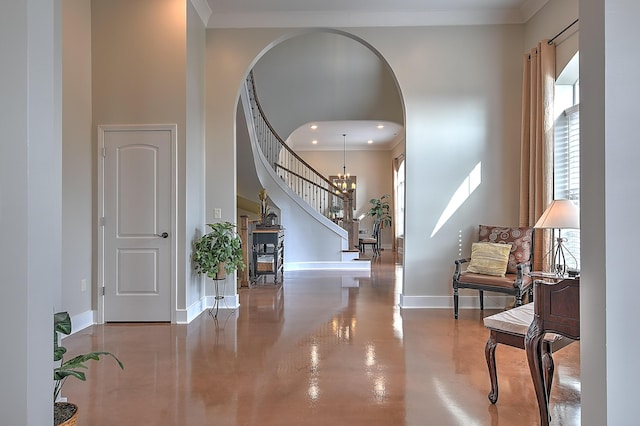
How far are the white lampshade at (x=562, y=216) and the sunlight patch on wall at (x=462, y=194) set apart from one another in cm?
173

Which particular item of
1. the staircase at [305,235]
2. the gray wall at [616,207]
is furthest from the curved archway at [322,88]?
the gray wall at [616,207]

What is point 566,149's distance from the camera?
456cm

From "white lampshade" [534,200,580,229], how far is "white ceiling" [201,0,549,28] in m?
2.84

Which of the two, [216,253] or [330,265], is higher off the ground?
[216,253]

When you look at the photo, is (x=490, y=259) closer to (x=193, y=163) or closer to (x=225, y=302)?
(x=225, y=302)

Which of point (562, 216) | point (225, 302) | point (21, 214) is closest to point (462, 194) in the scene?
point (562, 216)

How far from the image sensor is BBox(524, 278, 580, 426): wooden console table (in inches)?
80.0

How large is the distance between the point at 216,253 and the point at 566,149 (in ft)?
13.5

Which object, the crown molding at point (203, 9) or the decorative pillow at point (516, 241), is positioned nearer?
the decorative pillow at point (516, 241)

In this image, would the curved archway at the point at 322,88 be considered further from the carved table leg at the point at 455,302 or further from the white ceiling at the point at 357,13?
the carved table leg at the point at 455,302

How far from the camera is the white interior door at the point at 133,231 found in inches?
183

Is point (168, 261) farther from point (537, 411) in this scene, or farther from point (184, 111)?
point (537, 411)

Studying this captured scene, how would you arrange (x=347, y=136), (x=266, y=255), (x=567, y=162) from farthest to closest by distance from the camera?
(x=347, y=136)
(x=266, y=255)
(x=567, y=162)

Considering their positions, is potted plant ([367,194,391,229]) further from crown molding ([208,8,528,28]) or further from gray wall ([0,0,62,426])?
gray wall ([0,0,62,426])
